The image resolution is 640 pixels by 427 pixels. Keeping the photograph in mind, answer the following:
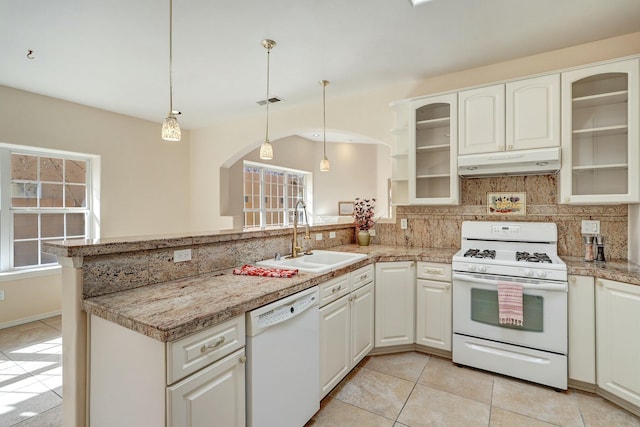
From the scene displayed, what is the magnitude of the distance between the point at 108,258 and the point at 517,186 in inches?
127

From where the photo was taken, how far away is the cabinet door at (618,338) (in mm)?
1932

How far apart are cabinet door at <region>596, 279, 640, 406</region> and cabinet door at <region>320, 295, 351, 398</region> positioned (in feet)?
5.60

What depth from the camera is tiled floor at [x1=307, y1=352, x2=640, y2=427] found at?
1.93 meters

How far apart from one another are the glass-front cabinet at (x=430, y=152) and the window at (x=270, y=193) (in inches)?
146

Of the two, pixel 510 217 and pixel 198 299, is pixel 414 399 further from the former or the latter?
pixel 510 217

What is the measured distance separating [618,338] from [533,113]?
5.61 feet

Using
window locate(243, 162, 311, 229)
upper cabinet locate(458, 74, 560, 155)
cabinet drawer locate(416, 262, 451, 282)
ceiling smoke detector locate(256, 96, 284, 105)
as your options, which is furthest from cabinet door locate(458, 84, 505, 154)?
window locate(243, 162, 311, 229)

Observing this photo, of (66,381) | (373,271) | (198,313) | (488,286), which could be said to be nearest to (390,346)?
(373,271)

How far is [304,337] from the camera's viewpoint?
5.89ft

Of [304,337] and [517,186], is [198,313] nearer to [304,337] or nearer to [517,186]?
[304,337]

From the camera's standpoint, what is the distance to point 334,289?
2.13m

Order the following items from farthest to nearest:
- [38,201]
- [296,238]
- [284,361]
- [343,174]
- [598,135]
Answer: [343,174]
[38,201]
[296,238]
[598,135]
[284,361]

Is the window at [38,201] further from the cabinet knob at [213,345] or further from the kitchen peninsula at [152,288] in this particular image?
the cabinet knob at [213,345]

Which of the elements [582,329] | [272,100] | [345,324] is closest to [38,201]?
[272,100]
